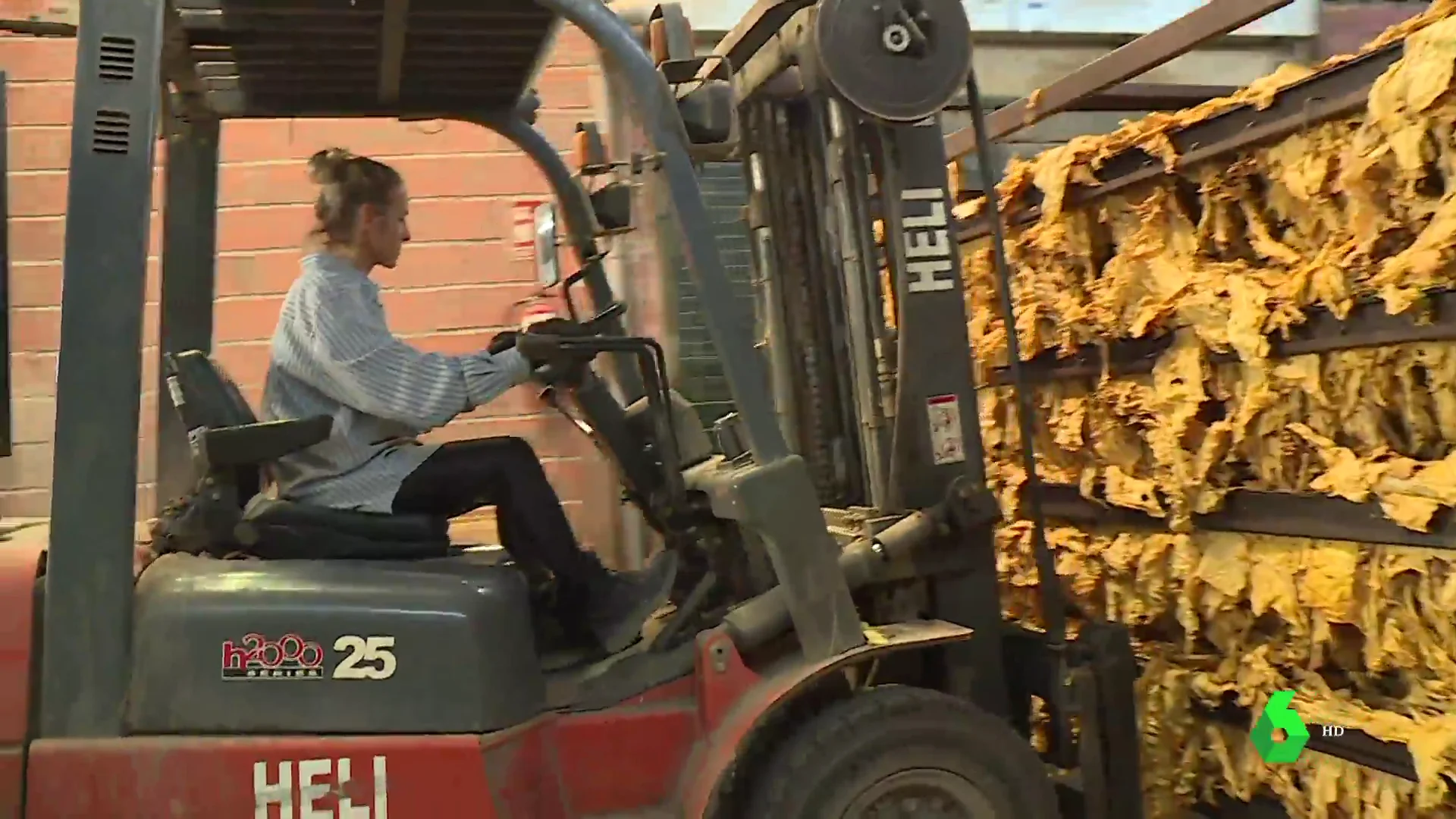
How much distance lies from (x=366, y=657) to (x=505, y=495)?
0.58 m

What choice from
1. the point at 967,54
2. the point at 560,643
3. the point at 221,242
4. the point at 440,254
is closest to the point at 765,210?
the point at 967,54

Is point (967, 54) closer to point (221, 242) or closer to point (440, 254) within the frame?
point (440, 254)

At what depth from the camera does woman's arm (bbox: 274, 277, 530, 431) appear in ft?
9.32

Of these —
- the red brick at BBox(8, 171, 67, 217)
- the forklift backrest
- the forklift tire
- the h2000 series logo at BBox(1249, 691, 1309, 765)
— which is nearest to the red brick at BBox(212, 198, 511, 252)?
the red brick at BBox(8, 171, 67, 217)

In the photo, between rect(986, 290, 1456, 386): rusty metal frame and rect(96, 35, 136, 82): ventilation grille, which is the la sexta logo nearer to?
rect(96, 35, 136, 82): ventilation grille

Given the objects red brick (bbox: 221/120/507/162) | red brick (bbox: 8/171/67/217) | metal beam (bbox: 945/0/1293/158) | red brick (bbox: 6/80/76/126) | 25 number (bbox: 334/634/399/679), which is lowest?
25 number (bbox: 334/634/399/679)

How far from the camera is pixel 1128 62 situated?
3.73 meters

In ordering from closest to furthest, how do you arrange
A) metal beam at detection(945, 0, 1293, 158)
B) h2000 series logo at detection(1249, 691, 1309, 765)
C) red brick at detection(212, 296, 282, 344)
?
h2000 series logo at detection(1249, 691, 1309, 765), metal beam at detection(945, 0, 1293, 158), red brick at detection(212, 296, 282, 344)

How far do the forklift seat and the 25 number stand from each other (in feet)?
0.84

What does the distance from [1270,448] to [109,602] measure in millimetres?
2752

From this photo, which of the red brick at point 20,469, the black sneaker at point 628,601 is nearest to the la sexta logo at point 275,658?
the black sneaker at point 628,601

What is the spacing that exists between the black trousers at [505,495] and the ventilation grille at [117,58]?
3.53ft

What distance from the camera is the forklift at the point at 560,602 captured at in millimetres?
2477

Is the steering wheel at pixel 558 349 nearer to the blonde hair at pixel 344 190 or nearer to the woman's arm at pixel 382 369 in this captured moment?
the woman's arm at pixel 382 369
